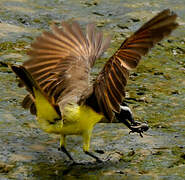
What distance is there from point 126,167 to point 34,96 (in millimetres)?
958

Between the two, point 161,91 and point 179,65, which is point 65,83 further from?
point 179,65

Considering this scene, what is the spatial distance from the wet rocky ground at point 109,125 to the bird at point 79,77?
19 centimetres

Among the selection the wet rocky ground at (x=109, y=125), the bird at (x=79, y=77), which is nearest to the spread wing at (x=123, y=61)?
the bird at (x=79, y=77)

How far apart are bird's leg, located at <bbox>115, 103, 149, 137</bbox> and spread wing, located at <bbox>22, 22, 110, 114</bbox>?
1.26 ft

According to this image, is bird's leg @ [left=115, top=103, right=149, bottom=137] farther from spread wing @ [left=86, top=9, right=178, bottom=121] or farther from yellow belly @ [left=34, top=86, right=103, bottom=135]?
spread wing @ [left=86, top=9, right=178, bottom=121]

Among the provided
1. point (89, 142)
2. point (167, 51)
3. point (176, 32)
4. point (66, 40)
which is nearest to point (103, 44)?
point (66, 40)

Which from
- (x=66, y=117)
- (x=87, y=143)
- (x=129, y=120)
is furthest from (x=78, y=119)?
(x=129, y=120)

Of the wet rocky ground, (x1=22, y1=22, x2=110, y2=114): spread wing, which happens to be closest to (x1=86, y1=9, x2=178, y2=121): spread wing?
(x1=22, y1=22, x2=110, y2=114): spread wing

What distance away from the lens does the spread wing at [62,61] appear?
16.6 ft

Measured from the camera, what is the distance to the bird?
406 centimetres

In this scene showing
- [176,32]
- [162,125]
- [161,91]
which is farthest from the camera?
[176,32]

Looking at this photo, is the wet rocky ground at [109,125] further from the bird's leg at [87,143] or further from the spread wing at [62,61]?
the spread wing at [62,61]

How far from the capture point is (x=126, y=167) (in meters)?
4.77

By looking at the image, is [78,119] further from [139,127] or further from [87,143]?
[139,127]
